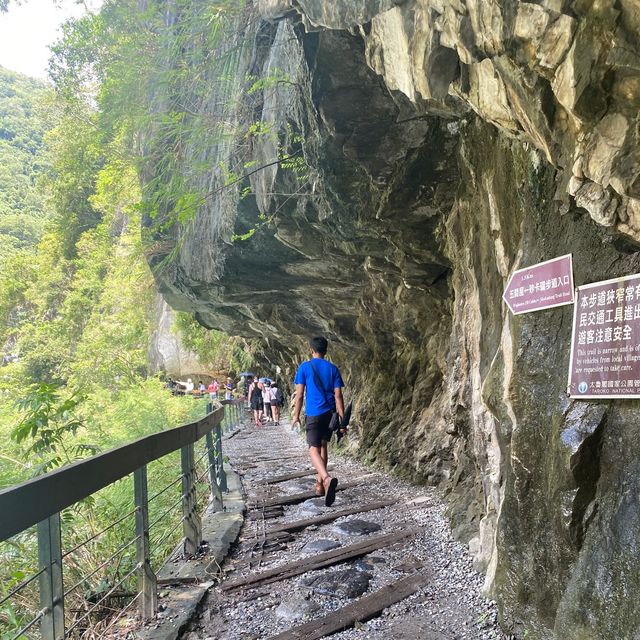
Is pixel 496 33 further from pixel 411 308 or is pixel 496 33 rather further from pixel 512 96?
pixel 411 308

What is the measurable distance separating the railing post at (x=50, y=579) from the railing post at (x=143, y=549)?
1.02m

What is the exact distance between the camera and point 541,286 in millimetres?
3404

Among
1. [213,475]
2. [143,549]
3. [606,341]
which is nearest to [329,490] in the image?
[213,475]

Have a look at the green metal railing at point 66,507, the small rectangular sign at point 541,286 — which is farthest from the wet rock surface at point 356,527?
the small rectangular sign at point 541,286

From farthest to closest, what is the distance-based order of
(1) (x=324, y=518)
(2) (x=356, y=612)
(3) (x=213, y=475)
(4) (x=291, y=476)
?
(4) (x=291, y=476)
(3) (x=213, y=475)
(1) (x=324, y=518)
(2) (x=356, y=612)

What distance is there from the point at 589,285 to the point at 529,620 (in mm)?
1981

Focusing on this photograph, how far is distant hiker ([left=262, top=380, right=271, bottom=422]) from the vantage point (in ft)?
64.7

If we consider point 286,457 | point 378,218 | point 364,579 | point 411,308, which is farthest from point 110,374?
point 364,579

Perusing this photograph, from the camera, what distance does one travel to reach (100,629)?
A: 3287 mm

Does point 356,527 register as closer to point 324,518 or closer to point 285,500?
point 324,518

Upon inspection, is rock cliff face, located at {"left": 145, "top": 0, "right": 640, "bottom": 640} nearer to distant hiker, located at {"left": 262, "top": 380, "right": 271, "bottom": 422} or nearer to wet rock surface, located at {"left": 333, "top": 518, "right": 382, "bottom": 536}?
wet rock surface, located at {"left": 333, "top": 518, "right": 382, "bottom": 536}

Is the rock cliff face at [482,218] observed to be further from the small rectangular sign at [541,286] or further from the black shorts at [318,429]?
the black shorts at [318,429]

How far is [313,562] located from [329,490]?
162cm

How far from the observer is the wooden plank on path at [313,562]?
4.19m
